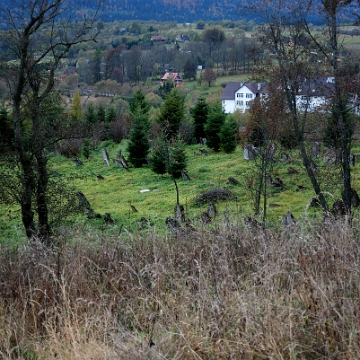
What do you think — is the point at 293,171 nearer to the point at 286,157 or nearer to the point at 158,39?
the point at 286,157

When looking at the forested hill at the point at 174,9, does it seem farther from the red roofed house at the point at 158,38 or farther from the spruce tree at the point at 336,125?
the spruce tree at the point at 336,125

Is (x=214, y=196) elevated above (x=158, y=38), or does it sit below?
below

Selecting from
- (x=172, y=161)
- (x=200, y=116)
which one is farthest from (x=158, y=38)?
(x=172, y=161)

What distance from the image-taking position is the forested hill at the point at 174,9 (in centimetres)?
17125

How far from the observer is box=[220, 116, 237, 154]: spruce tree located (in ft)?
84.4

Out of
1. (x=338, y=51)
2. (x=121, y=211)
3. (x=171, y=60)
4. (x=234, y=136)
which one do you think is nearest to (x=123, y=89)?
(x=171, y=60)

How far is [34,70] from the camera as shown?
9695 millimetres

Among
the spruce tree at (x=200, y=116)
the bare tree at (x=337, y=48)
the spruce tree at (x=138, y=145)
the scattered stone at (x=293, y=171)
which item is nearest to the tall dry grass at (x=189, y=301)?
the bare tree at (x=337, y=48)

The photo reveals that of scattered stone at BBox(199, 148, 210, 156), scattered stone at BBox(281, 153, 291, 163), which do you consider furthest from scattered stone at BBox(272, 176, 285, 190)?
scattered stone at BBox(199, 148, 210, 156)

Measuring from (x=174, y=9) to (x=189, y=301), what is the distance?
191 metres

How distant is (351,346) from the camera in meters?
2.97

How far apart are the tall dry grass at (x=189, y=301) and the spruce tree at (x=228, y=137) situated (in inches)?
818

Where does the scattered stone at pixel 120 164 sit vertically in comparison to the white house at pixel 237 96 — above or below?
below

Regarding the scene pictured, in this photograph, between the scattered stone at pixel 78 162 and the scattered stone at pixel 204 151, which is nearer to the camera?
the scattered stone at pixel 204 151
